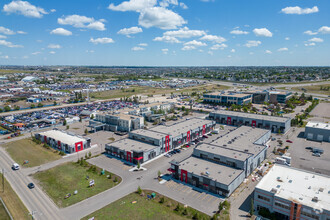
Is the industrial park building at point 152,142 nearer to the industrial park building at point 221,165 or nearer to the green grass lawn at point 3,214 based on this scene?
the industrial park building at point 221,165

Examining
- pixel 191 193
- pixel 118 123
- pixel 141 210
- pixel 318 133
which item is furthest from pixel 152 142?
pixel 318 133

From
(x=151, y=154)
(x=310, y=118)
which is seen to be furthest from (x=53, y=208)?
(x=310, y=118)

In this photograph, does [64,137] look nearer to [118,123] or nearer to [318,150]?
[118,123]

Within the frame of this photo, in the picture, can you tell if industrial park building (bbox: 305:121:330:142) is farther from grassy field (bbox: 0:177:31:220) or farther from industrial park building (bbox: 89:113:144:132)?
grassy field (bbox: 0:177:31:220)

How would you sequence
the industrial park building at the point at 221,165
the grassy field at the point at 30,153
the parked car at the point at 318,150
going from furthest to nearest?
the parked car at the point at 318,150 < the grassy field at the point at 30,153 < the industrial park building at the point at 221,165

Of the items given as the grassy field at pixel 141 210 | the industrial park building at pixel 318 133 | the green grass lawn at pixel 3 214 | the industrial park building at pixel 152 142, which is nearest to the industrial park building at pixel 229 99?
the industrial park building at pixel 318 133

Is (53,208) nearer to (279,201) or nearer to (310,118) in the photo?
(279,201)

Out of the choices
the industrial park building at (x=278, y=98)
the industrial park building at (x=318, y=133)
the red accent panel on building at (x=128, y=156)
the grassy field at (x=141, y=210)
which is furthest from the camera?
the industrial park building at (x=278, y=98)
